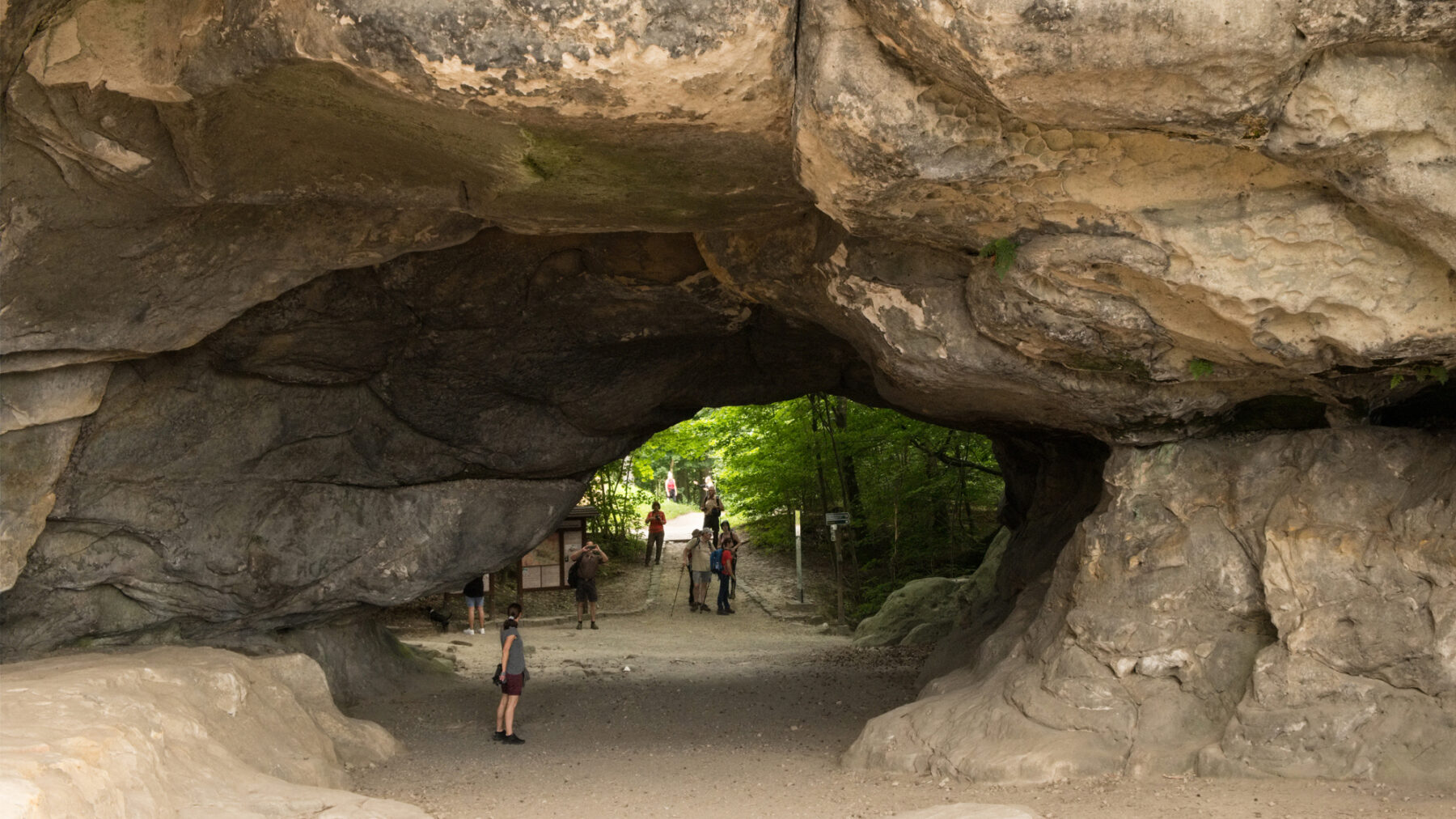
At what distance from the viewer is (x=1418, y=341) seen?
20.0 ft

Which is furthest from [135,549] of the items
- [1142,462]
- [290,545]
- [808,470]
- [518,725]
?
[808,470]

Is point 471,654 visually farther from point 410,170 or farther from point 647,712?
point 410,170

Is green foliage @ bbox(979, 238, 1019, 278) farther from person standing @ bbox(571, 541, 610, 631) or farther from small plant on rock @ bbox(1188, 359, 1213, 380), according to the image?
person standing @ bbox(571, 541, 610, 631)

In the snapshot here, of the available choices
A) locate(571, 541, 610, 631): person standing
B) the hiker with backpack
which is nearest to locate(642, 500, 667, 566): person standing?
the hiker with backpack

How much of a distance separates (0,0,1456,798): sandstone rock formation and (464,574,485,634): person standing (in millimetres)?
Result: 5004

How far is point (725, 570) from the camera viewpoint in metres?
19.3

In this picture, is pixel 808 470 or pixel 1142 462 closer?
pixel 1142 462

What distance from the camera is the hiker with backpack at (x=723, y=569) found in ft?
63.4

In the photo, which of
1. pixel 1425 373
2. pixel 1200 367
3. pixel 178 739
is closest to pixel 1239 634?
pixel 1200 367

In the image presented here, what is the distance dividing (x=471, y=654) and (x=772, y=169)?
10178 mm

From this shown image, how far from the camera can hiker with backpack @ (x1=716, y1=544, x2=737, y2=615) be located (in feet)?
63.4

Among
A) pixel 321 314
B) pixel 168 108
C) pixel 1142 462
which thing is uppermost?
pixel 168 108

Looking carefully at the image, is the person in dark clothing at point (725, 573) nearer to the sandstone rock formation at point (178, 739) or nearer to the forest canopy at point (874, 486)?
the forest canopy at point (874, 486)

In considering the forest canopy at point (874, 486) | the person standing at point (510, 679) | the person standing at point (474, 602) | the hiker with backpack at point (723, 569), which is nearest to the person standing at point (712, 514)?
the forest canopy at point (874, 486)
